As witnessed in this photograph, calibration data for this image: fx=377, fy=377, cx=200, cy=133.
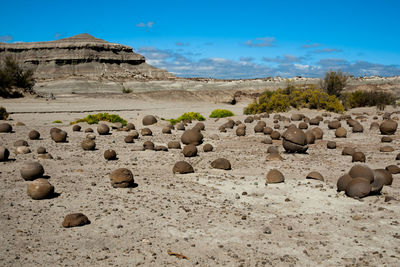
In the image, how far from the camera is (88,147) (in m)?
11.2

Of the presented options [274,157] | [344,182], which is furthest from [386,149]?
[344,182]

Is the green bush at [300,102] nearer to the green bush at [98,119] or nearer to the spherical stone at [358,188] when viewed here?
the green bush at [98,119]

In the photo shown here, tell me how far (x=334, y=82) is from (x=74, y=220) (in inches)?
991

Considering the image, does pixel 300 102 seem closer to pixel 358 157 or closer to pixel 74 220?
pixel 358 157

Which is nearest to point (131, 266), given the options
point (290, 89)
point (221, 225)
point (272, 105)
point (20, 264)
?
point (20, 264)

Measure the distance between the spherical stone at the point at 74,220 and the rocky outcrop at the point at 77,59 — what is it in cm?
6705

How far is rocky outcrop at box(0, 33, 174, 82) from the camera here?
7275 centimetres

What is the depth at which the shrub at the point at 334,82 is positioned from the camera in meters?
27.2

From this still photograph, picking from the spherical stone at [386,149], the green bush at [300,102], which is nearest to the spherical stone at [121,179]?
the spherical stone at [386,149]

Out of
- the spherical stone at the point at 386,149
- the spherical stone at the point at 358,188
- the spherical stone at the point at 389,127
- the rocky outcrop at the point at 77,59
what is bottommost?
the spherical stone at the point at 358,188

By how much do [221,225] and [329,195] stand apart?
2.51 m

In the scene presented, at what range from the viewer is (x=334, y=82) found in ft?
89.1

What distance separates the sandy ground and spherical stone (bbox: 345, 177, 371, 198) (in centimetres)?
14

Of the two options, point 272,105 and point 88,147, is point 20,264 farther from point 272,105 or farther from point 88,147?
point 272,105
